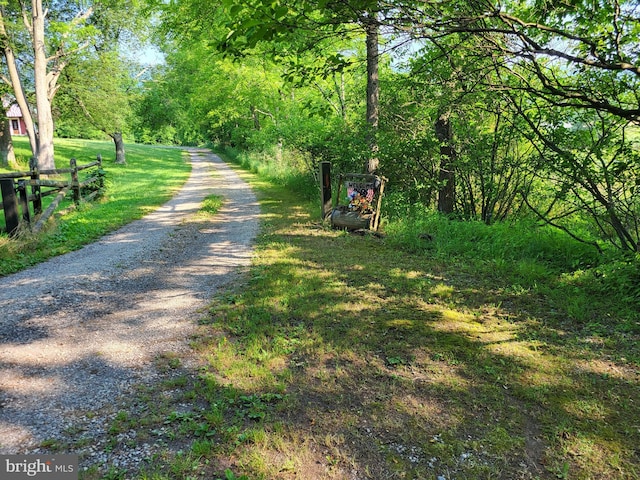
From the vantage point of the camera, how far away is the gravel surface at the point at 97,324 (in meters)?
2.98

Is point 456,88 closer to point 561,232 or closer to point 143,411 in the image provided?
point 561,232

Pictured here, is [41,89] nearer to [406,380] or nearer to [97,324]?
[97,324]

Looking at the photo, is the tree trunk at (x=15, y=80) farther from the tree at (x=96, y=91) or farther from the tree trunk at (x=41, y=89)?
the tree at (x=96, y=91)

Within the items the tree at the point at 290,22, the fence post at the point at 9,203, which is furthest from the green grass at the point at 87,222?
the tree at the point at 290,22

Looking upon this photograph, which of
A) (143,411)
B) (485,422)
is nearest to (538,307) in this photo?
(485,422)

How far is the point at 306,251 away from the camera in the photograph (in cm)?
753

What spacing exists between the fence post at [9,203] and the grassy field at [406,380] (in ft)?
17.1

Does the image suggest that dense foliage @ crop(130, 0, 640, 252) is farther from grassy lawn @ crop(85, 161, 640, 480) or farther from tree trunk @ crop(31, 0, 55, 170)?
tree trunk @ crop(31, 0, 55, 170)

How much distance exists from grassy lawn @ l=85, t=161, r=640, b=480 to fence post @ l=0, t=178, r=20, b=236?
536 cm

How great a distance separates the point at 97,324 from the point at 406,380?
335cm

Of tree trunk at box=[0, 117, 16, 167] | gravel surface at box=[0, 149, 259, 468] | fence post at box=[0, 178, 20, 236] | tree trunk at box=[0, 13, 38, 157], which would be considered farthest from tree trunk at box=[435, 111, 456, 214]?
tree trunk at box=[0, 117, 16, 167]

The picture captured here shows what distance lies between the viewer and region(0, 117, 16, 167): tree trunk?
21.7 m

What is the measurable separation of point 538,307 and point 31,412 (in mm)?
5211
